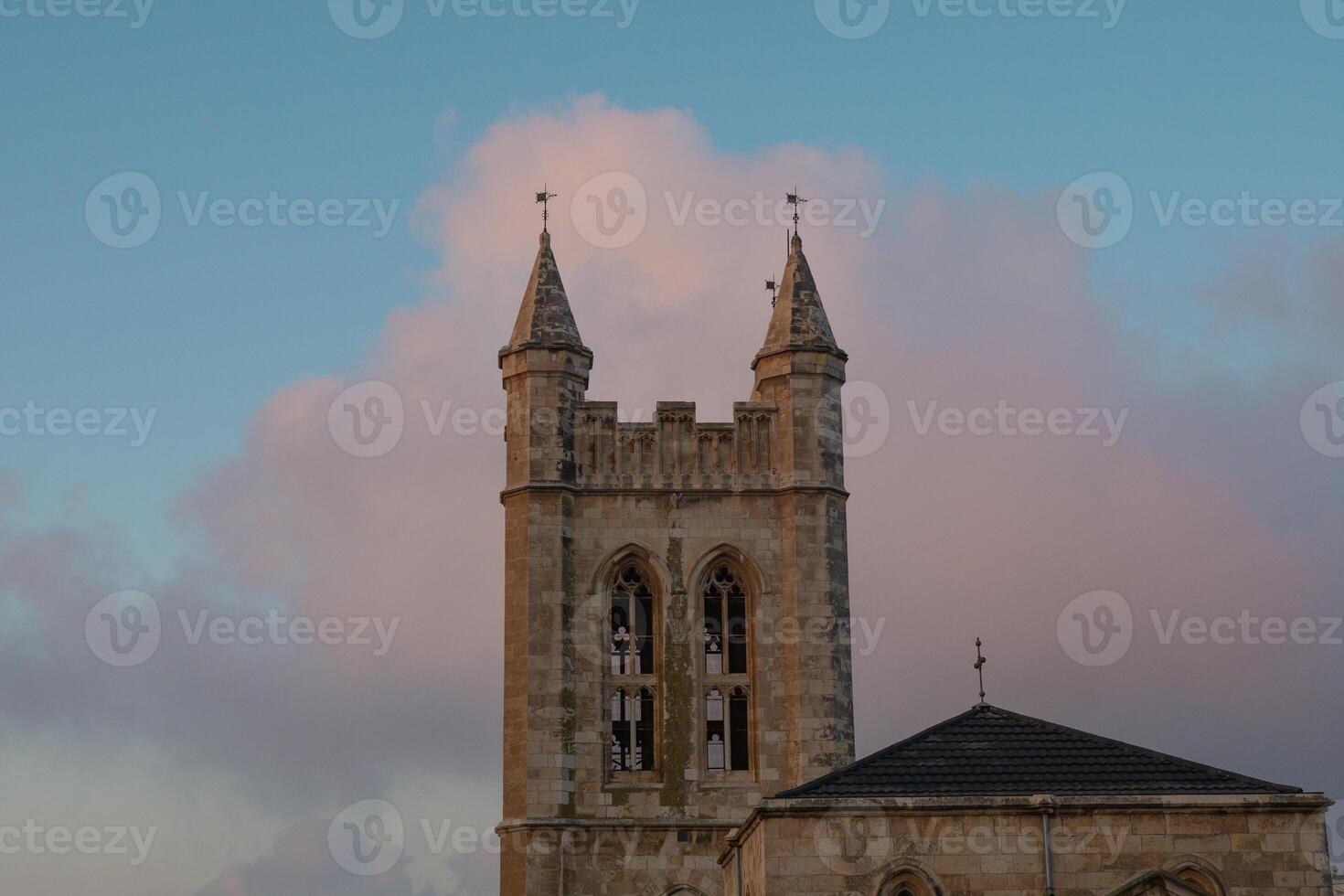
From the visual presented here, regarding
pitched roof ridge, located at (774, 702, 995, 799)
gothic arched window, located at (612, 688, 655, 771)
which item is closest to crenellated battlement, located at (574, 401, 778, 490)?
gothic arched window, located at (612, 688, 655, 771)

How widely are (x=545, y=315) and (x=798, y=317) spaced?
560 centimetres

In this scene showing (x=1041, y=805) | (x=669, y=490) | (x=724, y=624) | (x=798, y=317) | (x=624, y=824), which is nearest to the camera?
(x=1041, y=805)

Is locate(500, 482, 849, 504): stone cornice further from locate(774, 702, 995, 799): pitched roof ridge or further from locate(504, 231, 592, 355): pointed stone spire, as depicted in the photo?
locate(774, 702, 995, 799): pitched roof ridge

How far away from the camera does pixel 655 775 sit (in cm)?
4659

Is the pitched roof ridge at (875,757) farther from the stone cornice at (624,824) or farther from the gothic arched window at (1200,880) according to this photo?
the stone cornice at (624,824)

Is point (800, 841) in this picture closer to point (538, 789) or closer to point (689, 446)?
point (538, 789)

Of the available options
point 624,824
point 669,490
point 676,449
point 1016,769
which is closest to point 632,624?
point 669,490

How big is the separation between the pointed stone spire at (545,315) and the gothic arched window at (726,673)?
6.08m

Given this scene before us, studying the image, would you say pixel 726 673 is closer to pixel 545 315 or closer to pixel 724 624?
pixel 724 624

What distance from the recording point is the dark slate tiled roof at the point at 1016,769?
31141 millimetres

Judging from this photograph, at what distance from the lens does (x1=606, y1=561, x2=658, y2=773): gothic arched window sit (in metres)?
47.1

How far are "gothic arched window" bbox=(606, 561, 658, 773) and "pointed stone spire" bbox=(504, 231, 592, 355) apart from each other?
5.22m

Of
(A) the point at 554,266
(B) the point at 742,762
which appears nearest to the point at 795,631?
(B) the point at 742,762

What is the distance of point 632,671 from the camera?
4759cm
